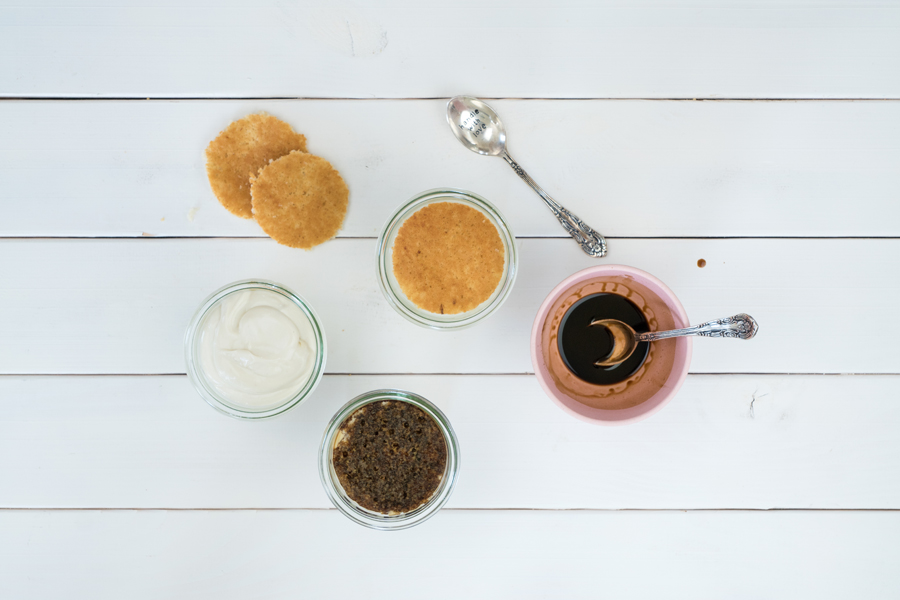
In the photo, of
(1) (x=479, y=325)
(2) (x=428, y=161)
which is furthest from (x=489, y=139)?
(1) (x=479, y=325)

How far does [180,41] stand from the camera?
0.99 metres

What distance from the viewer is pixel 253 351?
93 centimetres

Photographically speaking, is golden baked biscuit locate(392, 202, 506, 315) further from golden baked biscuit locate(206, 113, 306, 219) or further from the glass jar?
golden baked biscuit locate(206, 113, 306, 219)

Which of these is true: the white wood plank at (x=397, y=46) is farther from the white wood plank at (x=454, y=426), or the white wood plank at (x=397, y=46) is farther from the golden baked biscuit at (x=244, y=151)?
the white wood plank at (x=454, y=426)

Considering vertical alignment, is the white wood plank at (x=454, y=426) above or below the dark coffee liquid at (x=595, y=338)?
below

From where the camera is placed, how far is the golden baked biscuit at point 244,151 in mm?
971

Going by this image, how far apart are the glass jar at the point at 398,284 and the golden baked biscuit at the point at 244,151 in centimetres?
26

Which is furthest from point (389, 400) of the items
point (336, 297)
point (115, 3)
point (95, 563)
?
point (115, 3)

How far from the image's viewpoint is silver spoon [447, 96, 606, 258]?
966 millimetres

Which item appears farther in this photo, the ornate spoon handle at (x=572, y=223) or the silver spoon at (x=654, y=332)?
the ornate spoon handle at (x=572, y=223)

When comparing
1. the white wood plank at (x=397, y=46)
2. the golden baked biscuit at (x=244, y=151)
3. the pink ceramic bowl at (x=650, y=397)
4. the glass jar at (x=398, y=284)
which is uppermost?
the white wood plank at (x=397, y=46)

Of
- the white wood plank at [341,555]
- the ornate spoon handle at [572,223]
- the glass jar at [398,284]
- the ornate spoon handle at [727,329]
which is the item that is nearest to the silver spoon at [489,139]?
the ornate spoon handle at [572,223]

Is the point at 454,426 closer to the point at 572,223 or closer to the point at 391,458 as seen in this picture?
the point at 391,458

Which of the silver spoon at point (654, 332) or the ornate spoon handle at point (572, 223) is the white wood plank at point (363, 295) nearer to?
the ornate spoon handle at point (572, 223)
